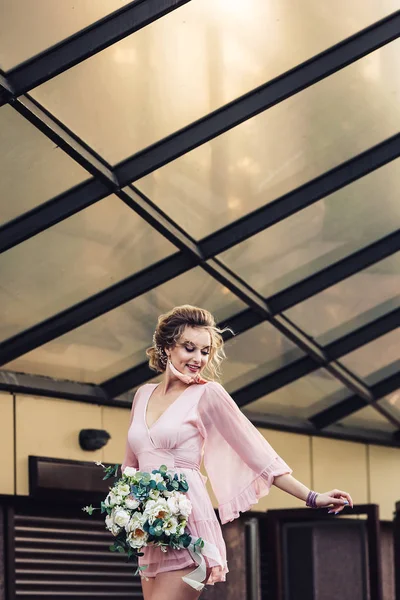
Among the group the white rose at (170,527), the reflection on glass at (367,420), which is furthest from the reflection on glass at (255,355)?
the white rose at (170,527)

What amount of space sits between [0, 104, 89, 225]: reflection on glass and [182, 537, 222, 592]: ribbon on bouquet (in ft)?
8.51

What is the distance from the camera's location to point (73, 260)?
22.2 ft

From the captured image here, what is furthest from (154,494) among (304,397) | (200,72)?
(304,397)

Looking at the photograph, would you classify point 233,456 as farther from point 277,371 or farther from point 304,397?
point 304,397

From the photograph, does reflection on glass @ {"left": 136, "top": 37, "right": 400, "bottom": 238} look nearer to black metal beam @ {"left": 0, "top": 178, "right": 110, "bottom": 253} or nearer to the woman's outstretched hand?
black metal beam @ {"left": 0, "top": 178, "right": 110, "bottom": 253}

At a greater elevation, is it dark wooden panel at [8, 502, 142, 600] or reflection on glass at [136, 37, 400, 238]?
reflection on glass at [136, 37, 400, 238]

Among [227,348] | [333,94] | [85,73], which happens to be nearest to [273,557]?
[227,348]

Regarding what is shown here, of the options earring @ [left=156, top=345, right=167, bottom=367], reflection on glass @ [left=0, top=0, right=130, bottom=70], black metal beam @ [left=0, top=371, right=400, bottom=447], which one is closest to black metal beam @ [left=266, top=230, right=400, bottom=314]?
black metal beam @ [left=0, top=371, right=400, bottom=447]

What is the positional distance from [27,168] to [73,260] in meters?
0.93

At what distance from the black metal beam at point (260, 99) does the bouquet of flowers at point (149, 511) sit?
9.13 feet

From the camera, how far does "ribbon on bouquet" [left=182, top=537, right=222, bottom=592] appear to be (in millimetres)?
3557

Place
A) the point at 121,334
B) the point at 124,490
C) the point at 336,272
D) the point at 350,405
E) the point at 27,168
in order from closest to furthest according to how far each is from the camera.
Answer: the point at 124,490 < the point at 27,168 < the point at 121,334 < the point at 336,272 < the point at 350,405

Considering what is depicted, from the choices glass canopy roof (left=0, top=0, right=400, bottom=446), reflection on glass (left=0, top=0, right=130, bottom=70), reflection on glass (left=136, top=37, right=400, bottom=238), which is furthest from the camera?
reflection on glass (left=136, top=37, right=400, bottom=238)

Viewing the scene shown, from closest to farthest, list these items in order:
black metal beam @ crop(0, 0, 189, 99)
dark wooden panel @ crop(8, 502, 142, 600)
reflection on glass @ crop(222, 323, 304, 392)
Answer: black metal beam @ crop(0, 0, 189, 99) < dark wooden panel @ crop(8, 502, 142, 600) < reflection on glass @ crop(222, 323, 304, 392)
